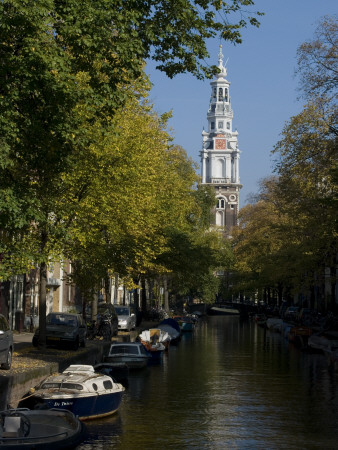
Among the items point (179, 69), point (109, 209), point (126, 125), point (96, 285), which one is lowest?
point (96, 285)

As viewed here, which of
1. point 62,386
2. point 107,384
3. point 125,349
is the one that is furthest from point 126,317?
point 62,386

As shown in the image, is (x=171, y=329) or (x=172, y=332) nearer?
(x=172, y=332)

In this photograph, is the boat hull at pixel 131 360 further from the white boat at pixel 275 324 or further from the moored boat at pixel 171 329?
the white boat at pixel 275 324

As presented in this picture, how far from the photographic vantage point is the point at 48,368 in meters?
26.6

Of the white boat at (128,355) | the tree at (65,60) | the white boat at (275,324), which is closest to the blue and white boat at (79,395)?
the tree at (65,60)

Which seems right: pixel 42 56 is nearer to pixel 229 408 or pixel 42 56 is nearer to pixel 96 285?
pixel 229 408

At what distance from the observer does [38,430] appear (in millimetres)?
18016

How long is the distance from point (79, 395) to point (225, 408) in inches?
230

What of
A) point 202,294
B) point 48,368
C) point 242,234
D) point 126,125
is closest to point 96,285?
A: point 126,125

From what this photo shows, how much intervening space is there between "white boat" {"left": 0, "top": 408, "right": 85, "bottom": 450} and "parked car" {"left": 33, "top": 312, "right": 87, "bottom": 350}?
1534 cm

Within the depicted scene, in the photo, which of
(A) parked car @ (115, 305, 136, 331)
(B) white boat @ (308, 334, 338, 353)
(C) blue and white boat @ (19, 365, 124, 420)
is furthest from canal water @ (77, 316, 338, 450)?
(A) parked car @ (115, 305, 136, 331)

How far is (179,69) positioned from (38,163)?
14.5 feet

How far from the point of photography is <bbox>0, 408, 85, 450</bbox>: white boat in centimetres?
1666

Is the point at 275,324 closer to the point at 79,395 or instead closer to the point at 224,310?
the point at 79,395
